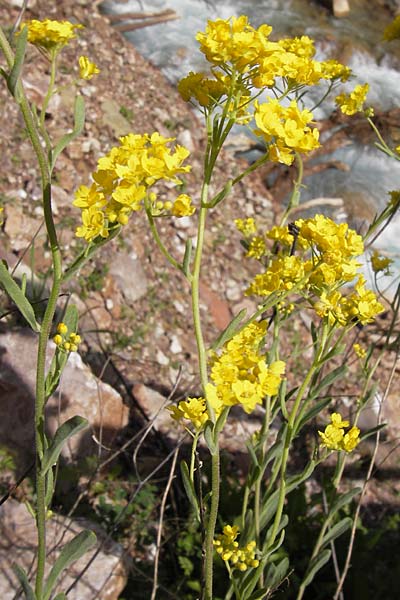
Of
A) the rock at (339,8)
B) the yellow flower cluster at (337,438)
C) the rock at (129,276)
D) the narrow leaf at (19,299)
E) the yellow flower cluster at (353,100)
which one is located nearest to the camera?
the narrow leaf at (19,299)

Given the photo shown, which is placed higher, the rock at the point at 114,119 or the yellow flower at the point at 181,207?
the yellow flower at the point at 181,207

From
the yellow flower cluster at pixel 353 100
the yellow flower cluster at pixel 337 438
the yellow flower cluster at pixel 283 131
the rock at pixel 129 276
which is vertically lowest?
the rock at pixel 129 276

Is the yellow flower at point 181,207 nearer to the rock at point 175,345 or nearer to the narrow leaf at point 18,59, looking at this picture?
the narrow leaf at point 18,59

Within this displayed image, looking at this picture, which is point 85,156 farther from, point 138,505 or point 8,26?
point 138,505

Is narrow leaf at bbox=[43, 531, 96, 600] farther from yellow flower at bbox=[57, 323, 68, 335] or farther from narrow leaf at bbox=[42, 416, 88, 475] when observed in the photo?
yellow flower at bbox=[57, 323, 68, 335]

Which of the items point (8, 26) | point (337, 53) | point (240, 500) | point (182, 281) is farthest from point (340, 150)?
point (240, 500)

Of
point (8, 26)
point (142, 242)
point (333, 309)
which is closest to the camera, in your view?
point (333, 309)

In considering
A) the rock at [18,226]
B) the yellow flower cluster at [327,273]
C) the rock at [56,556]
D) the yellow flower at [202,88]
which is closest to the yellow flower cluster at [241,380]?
the yellow flower cluster at [327,273]

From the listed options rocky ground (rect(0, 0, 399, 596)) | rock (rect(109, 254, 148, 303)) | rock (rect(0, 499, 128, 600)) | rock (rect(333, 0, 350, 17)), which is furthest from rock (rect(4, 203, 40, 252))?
rock (rect(333, 0, 350, 17))
